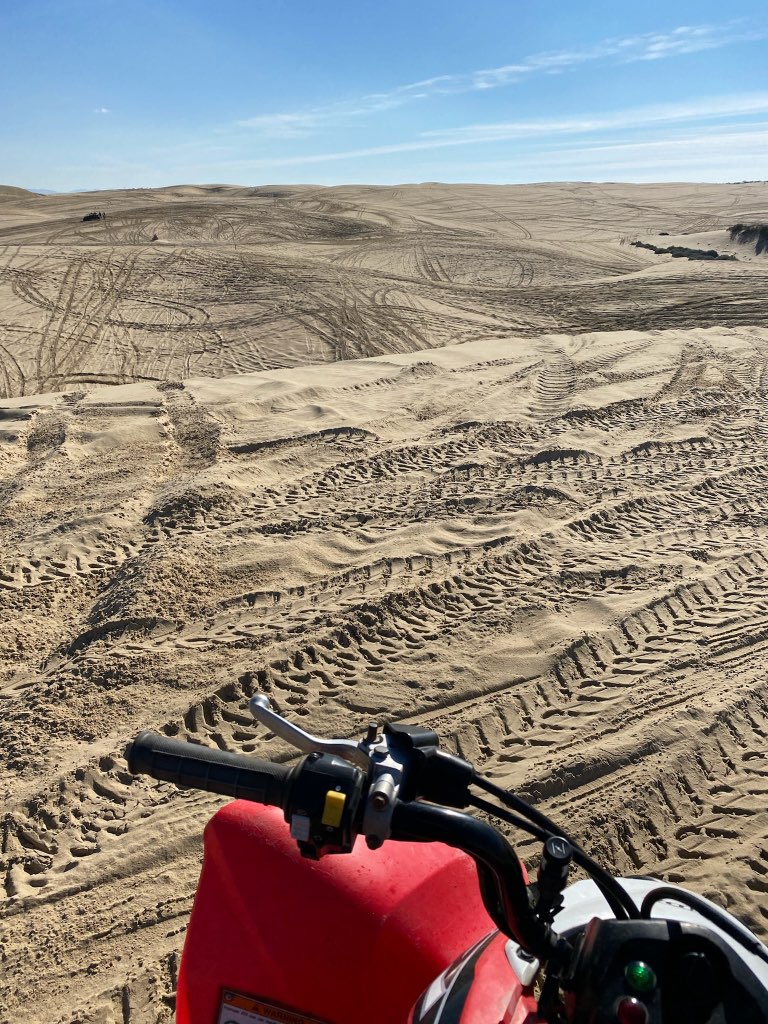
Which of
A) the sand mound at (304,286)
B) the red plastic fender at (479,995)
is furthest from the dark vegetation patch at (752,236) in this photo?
the red plastic fender at (479,995)

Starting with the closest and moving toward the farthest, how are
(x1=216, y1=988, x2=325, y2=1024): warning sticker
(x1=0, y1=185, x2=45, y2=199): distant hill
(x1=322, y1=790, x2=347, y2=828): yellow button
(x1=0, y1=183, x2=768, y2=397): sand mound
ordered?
(x1=322, y1=790, x2=347, y2=828): yellow button
(x1=216, y1=988, x2=325, y2=1024): warning sticker
(x1=0, y1=183, x2=768, y2=397): sand mound
(x1=0, y1=185, x2=45, y2=199): distant hill

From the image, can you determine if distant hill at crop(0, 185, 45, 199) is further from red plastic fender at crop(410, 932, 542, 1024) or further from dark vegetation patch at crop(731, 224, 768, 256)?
red plastic fender at crop(410, 932, 542, 1024)

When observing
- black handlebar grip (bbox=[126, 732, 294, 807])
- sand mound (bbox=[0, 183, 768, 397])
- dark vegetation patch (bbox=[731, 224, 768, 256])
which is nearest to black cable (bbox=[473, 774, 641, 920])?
black handlebar grip (bbox=[126, 732, 294, 807])

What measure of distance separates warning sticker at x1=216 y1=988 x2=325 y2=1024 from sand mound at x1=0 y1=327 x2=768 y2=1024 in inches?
57.4

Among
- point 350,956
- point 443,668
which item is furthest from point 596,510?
point 350,956

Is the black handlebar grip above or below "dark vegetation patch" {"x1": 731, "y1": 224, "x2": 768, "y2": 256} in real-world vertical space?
below

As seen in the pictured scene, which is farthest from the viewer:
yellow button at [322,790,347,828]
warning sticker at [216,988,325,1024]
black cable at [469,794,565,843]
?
warning sticker at [216,988,325,1024]

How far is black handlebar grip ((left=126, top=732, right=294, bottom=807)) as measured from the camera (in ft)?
3.70

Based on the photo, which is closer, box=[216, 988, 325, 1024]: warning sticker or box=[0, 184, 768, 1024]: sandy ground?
box=[216, 988, 325, 1024]: warning sticker

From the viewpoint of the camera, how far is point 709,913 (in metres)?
1.36

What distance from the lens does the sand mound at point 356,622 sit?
2.98 m

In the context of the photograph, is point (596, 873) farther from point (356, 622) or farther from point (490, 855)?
point (356, 622)

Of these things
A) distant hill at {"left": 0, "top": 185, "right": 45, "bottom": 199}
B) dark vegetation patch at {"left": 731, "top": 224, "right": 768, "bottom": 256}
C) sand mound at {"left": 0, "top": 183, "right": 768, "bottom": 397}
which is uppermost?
distant hill at {"left": 0, "top": 185, "right": 45, "bottom": 199}

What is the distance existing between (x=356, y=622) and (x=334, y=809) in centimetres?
319
